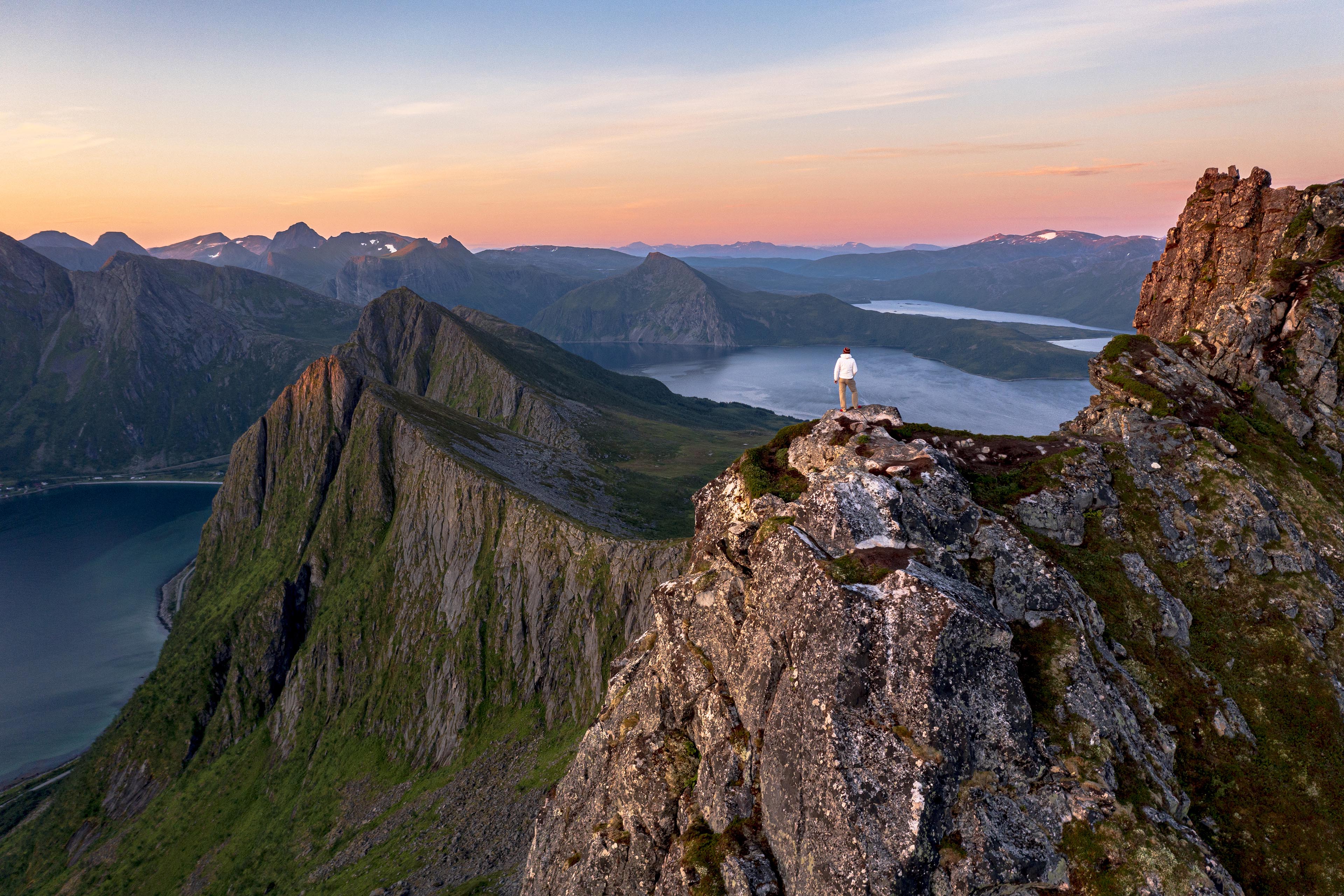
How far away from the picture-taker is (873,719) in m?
24.1

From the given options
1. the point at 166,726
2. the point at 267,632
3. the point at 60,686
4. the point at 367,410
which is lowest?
the point at 60,686

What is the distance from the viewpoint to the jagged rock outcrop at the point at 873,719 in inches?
891

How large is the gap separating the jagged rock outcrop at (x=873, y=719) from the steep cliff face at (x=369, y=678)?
42.9 metres

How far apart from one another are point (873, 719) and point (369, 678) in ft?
365

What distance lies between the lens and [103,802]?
114 metres

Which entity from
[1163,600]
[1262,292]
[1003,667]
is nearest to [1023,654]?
[1003,667]

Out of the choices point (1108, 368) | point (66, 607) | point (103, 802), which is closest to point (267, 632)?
point (103, 802)

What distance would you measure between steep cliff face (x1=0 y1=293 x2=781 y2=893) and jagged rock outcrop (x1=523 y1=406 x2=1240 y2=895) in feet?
141

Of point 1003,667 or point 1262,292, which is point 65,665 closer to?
point 1003,667

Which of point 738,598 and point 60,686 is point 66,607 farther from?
point 738,598

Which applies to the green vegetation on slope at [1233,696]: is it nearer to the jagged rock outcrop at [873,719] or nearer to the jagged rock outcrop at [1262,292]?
the jagged rock outcrop at [873,719]

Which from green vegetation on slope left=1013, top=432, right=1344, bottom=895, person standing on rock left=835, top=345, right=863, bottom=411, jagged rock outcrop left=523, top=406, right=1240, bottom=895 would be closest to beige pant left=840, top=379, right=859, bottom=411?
person standing on rock left=835, top=345, right=863, bottom=411

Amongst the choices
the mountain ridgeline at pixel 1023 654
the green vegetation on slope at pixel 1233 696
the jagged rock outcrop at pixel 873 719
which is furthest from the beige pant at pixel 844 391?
the green vegetation on slope at pixel 1233 696

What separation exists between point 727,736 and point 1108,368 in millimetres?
34535
